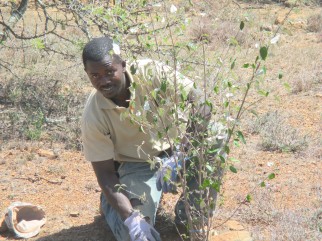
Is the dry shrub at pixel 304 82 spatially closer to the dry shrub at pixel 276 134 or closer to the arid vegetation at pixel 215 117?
the arid vegetation at pixel 215 117

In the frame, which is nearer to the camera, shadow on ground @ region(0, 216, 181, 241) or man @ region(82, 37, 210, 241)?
man @ region(82, 37, 210, 241)

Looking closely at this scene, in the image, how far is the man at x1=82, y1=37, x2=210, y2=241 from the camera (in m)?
2.94

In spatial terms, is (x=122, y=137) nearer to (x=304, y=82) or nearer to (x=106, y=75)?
(x=106, y=75)

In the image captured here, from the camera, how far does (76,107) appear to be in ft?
18.5

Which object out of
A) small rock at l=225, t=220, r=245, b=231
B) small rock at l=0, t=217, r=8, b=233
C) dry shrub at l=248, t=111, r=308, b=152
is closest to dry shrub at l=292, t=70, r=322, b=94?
dry shrub at l=248, t=111, r=308, b=152

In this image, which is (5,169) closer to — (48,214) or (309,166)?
(48,214)

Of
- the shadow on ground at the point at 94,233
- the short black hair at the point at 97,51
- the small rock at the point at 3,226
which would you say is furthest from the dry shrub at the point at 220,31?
the short black hair at the point at 97,51

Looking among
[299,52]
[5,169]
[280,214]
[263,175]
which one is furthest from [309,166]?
[299,52]

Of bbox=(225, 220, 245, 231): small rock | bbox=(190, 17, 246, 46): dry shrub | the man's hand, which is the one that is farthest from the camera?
bbox=(190, 17, 246, 46): dry shrub

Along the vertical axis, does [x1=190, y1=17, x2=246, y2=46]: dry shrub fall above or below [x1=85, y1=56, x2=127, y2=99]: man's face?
below

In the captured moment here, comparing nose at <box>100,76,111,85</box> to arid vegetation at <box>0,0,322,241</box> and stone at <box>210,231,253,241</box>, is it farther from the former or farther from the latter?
stone at <box>210,231,253,241</box>

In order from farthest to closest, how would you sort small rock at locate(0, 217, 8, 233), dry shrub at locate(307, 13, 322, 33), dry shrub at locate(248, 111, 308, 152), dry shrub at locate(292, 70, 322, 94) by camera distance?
1. dry shrub at locate(307, 13, 322, 33)
2. dry shrub at locate(292, 70, 322, 94)
3. dry shrub at locate(248, 111, 308, 152)
4. small rock at locate(0, 217, 8, 233)

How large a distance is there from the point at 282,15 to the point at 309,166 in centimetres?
759

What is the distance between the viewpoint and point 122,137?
3287mm
